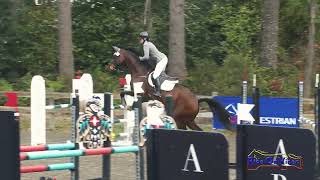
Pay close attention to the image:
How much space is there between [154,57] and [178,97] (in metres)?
1.17

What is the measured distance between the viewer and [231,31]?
95.2ft

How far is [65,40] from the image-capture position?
77.7 ft

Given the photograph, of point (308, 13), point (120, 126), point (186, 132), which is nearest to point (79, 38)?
point (308, 13)

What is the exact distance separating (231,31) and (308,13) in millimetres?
3548

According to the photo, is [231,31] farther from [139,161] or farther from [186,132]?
[186,132]

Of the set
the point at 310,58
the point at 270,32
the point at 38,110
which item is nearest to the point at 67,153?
the point at 38,110

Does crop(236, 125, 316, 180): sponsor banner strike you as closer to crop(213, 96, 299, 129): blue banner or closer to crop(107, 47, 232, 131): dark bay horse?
crop(213, 96, 299, 129): blue banner

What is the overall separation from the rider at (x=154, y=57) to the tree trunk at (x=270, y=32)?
10.0 metres

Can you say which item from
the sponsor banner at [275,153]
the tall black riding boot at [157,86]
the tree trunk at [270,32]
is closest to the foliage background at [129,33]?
the tree trunk at [270,32]

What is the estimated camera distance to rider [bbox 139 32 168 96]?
14.3 metres

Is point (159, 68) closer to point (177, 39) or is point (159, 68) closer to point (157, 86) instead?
point (157, 86)

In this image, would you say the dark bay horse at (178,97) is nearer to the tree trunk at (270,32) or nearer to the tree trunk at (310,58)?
the tree trunk at (270,32)

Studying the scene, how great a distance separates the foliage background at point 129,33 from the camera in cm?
2570

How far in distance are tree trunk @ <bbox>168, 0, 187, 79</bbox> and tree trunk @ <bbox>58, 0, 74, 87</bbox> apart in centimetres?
353
